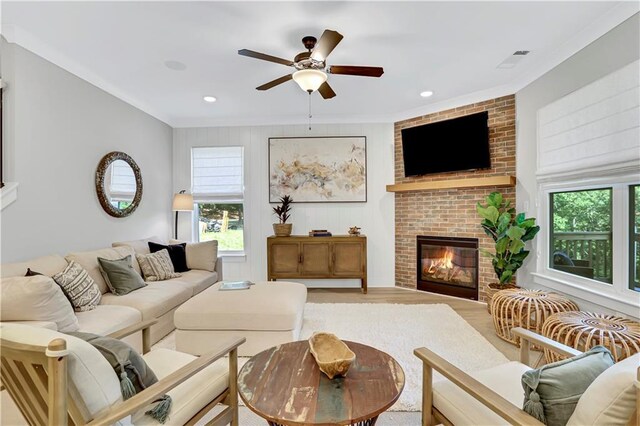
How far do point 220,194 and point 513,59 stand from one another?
14.6ft

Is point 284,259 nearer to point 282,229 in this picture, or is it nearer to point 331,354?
point 282,229

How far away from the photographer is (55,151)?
2.87 meters

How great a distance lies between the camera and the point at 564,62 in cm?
297

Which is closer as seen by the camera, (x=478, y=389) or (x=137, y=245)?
(x=478, y=389)

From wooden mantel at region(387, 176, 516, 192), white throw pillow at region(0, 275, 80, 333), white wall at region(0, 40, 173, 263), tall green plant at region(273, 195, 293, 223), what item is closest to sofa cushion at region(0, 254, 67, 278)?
white wall at region(0, 40, 173, 263)

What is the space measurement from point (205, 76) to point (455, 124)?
11.0 feet

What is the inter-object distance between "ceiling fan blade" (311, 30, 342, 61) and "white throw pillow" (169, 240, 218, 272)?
290cm

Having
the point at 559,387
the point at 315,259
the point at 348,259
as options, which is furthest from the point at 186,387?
the point at 348,259

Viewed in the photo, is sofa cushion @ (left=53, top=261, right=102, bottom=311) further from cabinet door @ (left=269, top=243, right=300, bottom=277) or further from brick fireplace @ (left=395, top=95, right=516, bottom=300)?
brick fireplace @ (left=395, top=95, right=516, bottom=300)

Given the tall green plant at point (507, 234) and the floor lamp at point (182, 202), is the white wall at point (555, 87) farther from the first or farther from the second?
the floor lamp at point (182, 202)

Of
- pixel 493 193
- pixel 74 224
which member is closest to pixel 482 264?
pixel 493 193

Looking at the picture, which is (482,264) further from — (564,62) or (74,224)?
(74,224)

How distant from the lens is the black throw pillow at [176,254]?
12.7 feet

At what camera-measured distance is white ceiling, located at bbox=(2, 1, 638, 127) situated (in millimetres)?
2289
